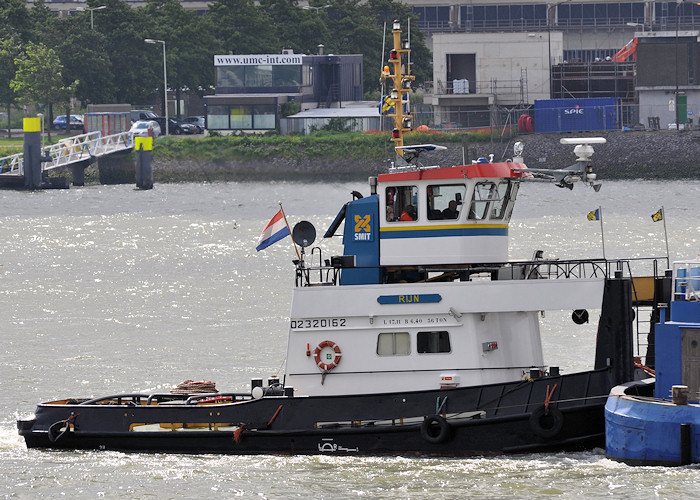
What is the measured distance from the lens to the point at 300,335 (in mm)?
22609

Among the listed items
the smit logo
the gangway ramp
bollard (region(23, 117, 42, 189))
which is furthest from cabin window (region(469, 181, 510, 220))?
the gangway ramp

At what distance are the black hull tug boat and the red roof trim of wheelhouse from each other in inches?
0.9

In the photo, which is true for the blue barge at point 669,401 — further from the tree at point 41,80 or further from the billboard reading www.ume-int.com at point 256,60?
the tree at point 41,80

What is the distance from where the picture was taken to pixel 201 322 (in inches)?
1495

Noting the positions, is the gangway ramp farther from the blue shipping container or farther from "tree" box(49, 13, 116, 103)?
the blue shipping container

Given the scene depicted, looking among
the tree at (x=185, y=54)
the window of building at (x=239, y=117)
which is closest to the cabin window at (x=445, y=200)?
the window of building at (x=239, y=117)

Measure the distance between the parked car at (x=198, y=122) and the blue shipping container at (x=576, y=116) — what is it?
25675 mm

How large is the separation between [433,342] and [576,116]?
71697 mm

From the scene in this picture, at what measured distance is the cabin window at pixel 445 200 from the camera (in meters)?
22.4

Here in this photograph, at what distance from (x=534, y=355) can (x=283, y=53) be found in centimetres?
8725

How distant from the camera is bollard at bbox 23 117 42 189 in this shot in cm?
8844

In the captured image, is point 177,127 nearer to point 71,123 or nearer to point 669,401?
point 71,123

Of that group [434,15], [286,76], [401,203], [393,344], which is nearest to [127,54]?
[286,76]

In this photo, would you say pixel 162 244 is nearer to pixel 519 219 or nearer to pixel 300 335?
pixel 519 219
